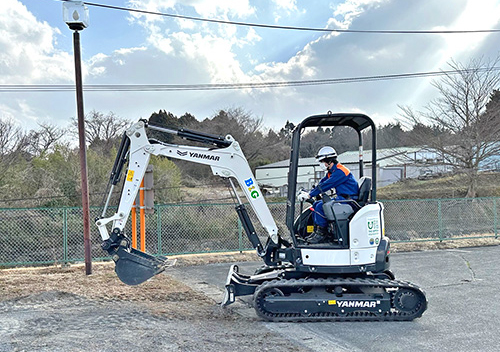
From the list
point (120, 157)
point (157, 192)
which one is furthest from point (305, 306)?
point (157, 192)

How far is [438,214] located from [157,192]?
11.7 m

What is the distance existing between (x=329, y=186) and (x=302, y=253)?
1046 mm

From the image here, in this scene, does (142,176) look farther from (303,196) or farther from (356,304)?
(356,304)

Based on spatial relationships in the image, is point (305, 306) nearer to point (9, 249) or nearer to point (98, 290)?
point (98, 290)

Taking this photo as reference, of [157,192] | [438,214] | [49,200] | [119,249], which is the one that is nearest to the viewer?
[119,249]

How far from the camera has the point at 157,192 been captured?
1973cm

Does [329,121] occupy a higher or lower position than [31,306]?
higher

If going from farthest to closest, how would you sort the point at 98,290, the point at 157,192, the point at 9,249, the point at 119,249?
the point at 157,192, the point at 9,249, the point at 98,290, the point at 119,249

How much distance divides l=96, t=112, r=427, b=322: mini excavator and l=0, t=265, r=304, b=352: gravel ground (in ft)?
1.72

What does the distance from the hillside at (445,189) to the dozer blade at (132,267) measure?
2142 centimetres

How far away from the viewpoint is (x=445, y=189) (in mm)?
25328

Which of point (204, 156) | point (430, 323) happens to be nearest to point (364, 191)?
point (430, 323)

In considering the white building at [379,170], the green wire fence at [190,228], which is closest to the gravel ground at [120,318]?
the green wire fence at [190,228]

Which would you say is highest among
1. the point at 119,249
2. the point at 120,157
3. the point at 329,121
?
the point at 329,121
